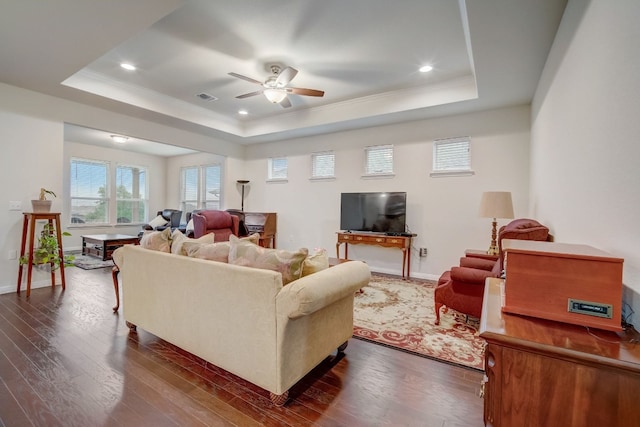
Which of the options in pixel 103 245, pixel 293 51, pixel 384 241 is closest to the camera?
pixel 293 51

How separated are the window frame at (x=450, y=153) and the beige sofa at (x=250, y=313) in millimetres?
3154

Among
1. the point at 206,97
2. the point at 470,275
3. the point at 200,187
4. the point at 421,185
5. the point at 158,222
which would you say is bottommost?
the point at 470,275

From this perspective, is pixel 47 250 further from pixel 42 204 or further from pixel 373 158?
pixel 373 158

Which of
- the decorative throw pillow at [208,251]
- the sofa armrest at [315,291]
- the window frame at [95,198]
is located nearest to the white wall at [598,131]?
the sofa armrest at [315,291]

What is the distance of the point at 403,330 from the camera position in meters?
2.83

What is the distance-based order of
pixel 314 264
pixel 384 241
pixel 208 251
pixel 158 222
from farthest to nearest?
pixel 158 222
pixel 384 241
pixel 208 251
pixel 314 264

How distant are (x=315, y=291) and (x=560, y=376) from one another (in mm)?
1106

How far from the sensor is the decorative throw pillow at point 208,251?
2137 mm

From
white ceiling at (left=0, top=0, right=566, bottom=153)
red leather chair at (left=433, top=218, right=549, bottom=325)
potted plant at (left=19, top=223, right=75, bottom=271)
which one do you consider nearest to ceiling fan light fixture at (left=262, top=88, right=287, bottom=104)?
white ceiling at (left=0, top=0, right=566, bottom=153)

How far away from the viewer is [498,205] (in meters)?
3.55

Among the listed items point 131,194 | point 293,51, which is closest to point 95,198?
point 131,194

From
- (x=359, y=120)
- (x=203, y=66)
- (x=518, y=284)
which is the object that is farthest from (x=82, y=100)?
(x=518, y=284)

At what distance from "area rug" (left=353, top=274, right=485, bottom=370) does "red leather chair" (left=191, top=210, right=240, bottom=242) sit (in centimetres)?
295

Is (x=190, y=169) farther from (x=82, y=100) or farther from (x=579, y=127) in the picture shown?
(x=579, y=127)
